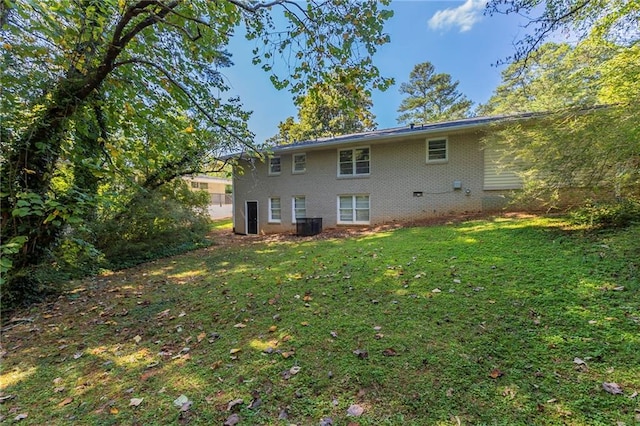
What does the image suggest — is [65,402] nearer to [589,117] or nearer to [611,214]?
[611,214]

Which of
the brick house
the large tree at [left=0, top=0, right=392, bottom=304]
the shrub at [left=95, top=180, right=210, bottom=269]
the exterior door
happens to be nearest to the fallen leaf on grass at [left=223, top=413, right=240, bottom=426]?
the large tree at [left=0, top=0, right=392, bottom=304]

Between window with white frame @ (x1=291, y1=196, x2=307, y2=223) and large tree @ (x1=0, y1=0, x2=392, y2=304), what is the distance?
9.73 metres

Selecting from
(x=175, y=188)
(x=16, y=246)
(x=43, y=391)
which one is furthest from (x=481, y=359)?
(x=175, y=188)

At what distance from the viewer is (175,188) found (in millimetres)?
11523

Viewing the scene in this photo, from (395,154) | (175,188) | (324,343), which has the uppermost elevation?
(395,154)

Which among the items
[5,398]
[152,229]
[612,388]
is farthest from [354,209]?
[5,398]

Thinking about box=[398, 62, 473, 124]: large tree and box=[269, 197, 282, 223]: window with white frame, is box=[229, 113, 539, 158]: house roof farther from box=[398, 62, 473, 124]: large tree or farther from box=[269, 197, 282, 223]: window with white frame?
box=[398, 62, 473, 124]: large tree

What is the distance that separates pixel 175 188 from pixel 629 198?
1340 centimetres

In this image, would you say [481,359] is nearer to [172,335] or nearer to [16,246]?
[172,335]

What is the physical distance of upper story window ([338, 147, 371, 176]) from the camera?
13359 millimetres

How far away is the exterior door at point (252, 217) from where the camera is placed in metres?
16.5

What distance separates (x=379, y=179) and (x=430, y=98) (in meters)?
20.4

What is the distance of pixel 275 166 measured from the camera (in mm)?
15750

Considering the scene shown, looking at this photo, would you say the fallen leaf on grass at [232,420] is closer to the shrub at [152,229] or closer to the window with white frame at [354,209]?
the shrub at [152,229]
